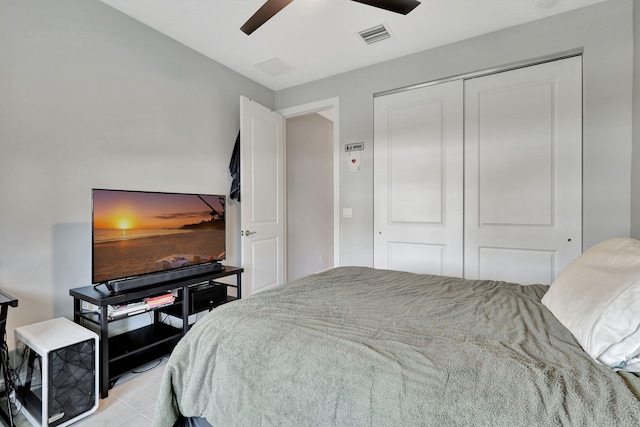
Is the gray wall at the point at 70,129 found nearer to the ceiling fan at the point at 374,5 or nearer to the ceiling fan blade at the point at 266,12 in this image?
the ceiling fan blade at the point at 266,12

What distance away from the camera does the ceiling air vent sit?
258cm

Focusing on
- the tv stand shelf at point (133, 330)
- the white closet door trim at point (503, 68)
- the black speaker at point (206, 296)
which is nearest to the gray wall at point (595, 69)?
the white closet door trim at point (503, 68)

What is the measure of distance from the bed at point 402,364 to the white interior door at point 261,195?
1860mm

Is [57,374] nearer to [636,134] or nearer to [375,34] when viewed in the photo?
[375,34]

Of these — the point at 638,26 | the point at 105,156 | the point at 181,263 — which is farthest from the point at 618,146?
the point at 105,156

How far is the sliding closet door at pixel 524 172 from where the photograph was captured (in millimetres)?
2383

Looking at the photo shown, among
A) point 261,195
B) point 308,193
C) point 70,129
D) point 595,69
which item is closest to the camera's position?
point 70,129

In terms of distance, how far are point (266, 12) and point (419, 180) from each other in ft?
6.53

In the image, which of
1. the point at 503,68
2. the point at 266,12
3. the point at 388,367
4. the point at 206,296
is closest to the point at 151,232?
the point at 206,296

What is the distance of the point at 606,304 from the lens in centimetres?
89

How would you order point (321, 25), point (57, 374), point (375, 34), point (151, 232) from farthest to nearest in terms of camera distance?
point (375, 34), point (321, 25), point (151, 232), point (57, 374)

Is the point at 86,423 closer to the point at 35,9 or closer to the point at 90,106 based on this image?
the point at 90,106

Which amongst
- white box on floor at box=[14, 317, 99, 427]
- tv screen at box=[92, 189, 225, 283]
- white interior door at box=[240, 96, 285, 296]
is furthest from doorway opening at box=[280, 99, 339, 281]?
white box on floor at box=[14, 317, 99, 427]

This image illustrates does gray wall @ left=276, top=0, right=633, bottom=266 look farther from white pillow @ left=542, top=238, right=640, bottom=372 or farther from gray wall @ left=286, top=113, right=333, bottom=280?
gray wall @ left=286, top=113, right=333, bottom=280
